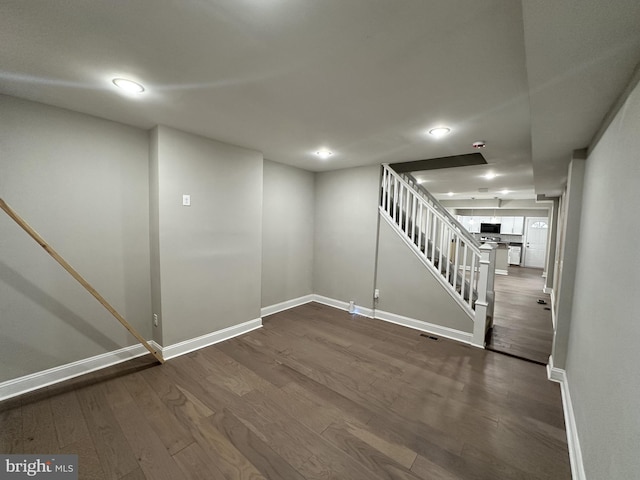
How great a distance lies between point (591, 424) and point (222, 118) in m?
3.32

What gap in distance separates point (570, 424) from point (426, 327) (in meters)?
1.74

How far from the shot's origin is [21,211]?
203 cm

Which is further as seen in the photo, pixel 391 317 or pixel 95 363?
pixel 391 317

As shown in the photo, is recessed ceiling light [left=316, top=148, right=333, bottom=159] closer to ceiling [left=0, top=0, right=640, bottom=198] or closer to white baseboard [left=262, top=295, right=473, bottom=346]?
ceiling [left=0, top=0, right=640, bottom=198]

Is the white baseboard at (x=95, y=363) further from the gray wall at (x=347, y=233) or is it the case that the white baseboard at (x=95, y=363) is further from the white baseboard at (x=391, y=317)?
the gray wall at (x=347, y=233)

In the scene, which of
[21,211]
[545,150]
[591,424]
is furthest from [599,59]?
[21,211]

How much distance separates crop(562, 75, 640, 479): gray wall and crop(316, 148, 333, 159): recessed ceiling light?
2439 millimetres

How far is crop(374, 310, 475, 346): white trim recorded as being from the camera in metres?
3.21

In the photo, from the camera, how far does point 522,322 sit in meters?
3.92

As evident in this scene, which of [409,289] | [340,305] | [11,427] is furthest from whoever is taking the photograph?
[340,305]

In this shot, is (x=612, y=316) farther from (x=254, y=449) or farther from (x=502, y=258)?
(x=502, y=258)

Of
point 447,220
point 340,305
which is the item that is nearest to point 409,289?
point 447,220

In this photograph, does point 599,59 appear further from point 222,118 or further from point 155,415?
point 155,415

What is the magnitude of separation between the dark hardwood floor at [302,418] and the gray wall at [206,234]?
0.50 m
